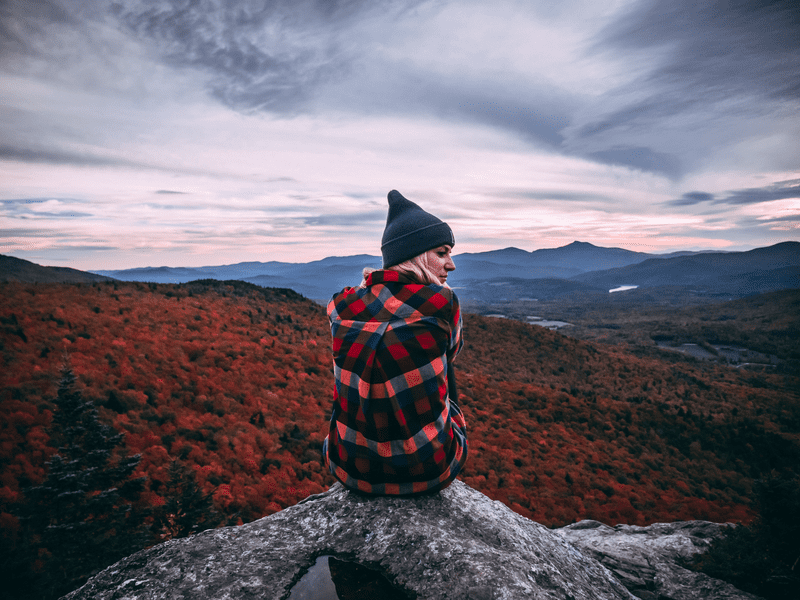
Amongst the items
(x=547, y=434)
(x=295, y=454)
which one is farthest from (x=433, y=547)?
(x=547, y=434)

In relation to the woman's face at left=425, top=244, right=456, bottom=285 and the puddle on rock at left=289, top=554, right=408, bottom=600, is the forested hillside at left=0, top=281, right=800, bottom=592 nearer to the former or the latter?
the puddle on rock at left=289, top=554, right=408, bottom=600

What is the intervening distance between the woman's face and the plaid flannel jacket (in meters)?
0.32

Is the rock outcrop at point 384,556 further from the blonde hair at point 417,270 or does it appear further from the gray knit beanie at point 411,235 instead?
the gray knit beanie at point 411,235

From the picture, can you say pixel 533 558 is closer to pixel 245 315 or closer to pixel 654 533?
pixel 654 533

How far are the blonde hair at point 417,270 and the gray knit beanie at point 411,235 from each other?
0.04m

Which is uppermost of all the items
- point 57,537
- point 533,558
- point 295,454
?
point 533,558

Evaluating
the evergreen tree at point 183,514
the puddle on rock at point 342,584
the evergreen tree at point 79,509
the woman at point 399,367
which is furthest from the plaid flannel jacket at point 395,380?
the evergreen tree at point 79,509

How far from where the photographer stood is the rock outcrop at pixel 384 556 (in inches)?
84.6

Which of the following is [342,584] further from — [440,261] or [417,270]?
[440,261]

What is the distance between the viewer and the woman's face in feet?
8.86

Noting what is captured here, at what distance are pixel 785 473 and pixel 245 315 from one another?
71.2 feet

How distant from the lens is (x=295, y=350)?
44.6ft

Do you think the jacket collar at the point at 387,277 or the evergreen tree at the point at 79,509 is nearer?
the jacket collar at the point at 387,277

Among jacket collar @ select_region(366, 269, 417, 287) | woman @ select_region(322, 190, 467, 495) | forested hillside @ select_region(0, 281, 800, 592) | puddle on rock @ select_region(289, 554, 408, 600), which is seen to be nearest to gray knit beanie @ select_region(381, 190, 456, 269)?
woman @ select_region(322, 190, 467, 495)
